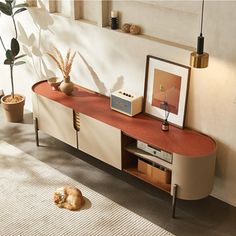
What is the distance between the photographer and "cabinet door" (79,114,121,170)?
4742 mm

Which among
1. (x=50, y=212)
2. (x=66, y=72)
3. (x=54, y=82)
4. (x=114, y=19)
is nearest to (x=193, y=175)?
(x=50, y=212)

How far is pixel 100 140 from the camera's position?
4867 mm

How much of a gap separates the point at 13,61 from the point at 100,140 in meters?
1.59

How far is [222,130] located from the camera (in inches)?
173

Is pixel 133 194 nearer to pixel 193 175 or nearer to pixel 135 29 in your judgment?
pixel 193 175

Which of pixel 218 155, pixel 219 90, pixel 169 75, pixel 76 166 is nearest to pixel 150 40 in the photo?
pixel 169 75

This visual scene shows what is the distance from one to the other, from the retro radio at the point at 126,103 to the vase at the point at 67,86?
532mm

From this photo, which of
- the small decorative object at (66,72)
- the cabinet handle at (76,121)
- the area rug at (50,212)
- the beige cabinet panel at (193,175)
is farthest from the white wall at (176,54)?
the area rug at (50,212)

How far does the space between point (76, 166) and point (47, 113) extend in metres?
0.62

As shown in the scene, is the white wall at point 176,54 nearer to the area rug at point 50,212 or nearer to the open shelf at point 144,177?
the open shelf at point 144,177

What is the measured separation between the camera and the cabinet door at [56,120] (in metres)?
5.12

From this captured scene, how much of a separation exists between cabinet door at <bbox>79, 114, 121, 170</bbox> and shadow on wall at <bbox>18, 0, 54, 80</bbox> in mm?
1060

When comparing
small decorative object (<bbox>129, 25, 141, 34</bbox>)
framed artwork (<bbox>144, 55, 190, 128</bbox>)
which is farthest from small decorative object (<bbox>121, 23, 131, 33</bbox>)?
framed artwork (<bbox>144, 55, 190, 128</bbox>)

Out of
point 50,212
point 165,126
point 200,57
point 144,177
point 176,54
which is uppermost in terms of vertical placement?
point 200,57
